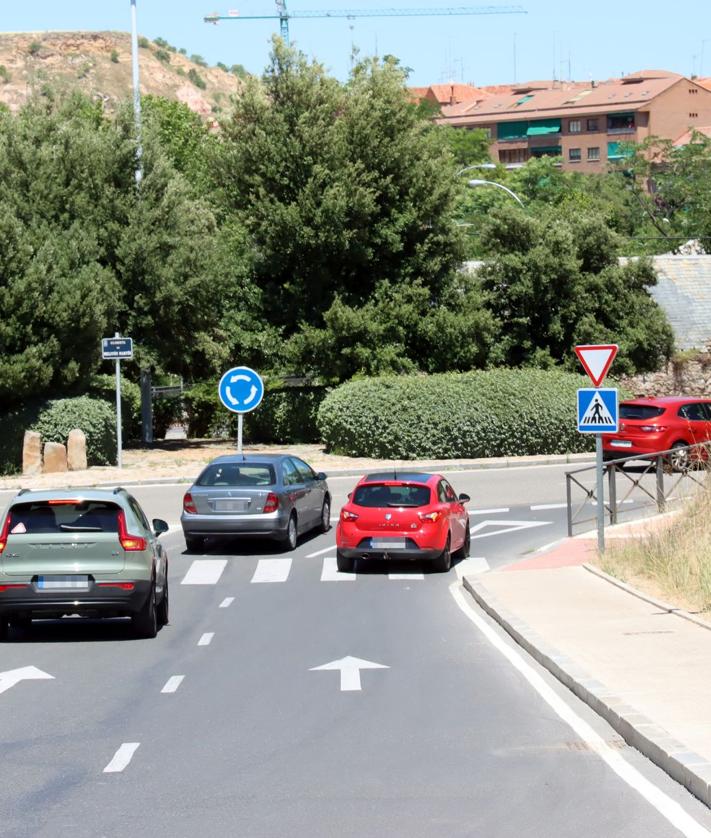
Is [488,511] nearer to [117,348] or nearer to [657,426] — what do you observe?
[657,426]

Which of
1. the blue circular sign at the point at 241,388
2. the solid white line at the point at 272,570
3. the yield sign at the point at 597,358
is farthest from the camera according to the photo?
the blue circular sign at the point at 241,388

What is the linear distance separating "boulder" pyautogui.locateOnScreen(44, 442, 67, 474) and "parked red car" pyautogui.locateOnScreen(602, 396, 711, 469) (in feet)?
44.0

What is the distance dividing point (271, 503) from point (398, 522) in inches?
115

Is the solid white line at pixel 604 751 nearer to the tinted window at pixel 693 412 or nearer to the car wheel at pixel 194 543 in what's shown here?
the car wheel at pixel 194 543

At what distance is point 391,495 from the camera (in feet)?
68.7

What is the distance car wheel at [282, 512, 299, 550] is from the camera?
23078mm

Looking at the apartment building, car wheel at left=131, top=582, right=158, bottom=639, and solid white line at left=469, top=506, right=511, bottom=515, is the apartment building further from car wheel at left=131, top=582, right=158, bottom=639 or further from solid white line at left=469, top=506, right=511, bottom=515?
car wheel at left=131, top=582, right=158, bottom=639

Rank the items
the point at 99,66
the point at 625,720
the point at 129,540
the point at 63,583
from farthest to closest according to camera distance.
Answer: the point at 99,66 < the point at 129,540 < the point at 63,583 < the point at 625,720

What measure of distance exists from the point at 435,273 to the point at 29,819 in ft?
116

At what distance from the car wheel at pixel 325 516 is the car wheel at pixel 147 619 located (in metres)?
11.2

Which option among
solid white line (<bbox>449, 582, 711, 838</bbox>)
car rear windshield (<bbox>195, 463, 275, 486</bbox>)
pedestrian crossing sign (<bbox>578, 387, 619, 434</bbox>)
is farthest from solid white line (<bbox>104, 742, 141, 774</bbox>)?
car rear windshield (<bbox>195, 463, 275, 486</bbox>)

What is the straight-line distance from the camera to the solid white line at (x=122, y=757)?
29.0 feet

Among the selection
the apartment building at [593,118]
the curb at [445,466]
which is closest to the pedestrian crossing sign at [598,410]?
the curb at [445,466]

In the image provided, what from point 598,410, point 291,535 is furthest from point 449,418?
point 598,410
